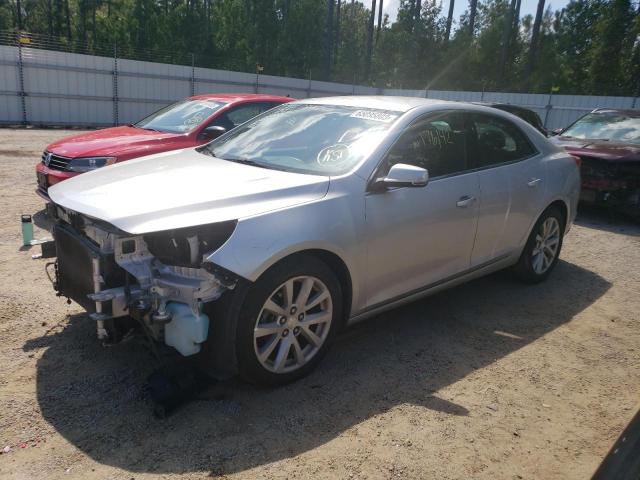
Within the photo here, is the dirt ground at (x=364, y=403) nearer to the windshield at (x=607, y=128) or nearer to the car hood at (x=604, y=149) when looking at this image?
the car hood at (x=604, y=149)

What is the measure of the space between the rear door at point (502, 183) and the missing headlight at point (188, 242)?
7.20 ft

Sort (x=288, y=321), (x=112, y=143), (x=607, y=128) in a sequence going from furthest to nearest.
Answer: (x=607, y=128), (x=112, y=143), (x=288, y=321)

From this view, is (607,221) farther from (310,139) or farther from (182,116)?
(182,116)

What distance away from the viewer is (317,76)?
45.4 metres

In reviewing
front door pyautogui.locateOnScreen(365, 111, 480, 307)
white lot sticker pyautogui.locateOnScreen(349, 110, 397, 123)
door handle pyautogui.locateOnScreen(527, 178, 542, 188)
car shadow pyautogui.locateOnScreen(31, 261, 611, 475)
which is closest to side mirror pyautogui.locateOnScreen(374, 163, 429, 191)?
front door pyautogui.locateOnScreen(365, 111, 480, 307)

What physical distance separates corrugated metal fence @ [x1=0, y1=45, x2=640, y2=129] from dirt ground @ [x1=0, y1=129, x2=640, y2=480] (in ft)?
52.4

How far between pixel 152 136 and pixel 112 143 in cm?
51

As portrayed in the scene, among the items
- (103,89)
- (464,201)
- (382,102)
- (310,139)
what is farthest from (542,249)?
(103,89)

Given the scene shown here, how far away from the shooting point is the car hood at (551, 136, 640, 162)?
779 centimetres

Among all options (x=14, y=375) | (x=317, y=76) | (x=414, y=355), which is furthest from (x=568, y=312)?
(x=317, y=76)

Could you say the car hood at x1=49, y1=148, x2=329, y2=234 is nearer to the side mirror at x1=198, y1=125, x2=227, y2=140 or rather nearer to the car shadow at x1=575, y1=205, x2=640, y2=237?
the side mirror at x1=198, y1=125, x2=227, y2=140

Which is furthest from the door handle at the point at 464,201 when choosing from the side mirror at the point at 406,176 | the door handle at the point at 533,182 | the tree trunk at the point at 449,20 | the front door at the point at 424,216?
the tree trunk at the point at 449,20

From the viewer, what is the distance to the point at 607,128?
30.5ft

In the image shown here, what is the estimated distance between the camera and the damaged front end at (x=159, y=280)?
9.05 feet
